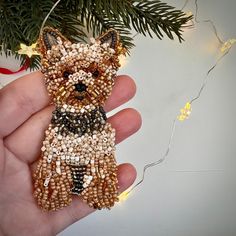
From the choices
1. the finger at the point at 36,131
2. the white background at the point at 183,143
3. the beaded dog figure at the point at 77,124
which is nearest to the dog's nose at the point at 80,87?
the beaded dog figure at the point at 77,124

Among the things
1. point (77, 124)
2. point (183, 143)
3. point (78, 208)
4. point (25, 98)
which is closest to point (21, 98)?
point (25, 98)

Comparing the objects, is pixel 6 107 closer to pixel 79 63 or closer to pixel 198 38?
pixel 79 63

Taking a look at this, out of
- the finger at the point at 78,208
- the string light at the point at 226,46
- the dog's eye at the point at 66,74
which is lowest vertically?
the finger at the point at 78,208

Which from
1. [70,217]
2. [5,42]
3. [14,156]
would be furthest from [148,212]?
[5,42]

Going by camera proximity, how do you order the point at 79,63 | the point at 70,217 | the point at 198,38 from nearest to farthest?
the point at 79,63 < the point at 70,217 < the point at 198,38

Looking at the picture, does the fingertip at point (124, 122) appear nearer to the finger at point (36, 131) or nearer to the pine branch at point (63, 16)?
the finger at point (36, 131)

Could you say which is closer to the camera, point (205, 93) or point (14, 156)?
point (14, 156)
